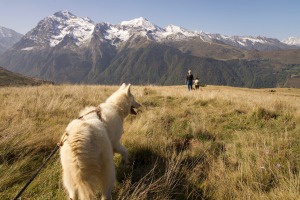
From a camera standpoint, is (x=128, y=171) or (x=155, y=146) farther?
(x=155, y=146)

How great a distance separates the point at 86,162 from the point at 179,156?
2347 mm

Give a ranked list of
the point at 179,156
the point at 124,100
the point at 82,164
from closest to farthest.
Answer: the point at 82,164, the point at 179,156, the point at 124,100

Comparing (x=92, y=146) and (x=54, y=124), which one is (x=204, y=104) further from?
(x=92, y=146)

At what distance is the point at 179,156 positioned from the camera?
5.64 metres

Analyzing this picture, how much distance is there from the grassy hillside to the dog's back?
421 millimetres

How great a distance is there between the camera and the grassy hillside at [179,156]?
15.6ft

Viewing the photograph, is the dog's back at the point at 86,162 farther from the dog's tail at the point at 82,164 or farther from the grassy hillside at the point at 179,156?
the grassy hillside at the point at 179,156

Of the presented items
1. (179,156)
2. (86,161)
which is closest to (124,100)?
(179,156)

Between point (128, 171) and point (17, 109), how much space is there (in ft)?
17.3

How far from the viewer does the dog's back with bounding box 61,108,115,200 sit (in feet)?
12.5

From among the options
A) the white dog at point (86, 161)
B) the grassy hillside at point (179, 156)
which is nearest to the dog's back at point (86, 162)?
the white dog at point (86, 161)

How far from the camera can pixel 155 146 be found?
265 inches

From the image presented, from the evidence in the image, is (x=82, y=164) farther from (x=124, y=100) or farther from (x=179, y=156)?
(x=124, y=100)

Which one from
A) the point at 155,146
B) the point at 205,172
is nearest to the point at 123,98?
the point at 155,146
